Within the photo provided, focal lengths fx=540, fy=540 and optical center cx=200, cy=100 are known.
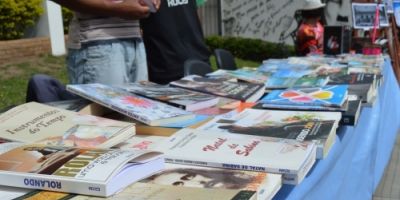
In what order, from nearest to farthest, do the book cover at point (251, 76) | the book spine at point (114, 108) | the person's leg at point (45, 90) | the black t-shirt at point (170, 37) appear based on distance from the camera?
the book spine at point (114, 108) < the person's leg at point (45, 90) < the book cover at point (251, 76) < the black t-shirt at point (170, 37)

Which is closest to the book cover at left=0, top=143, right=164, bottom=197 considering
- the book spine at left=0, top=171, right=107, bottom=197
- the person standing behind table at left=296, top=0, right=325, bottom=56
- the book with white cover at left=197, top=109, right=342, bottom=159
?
the book spine at left=0, top=171, right=107, bottom=197

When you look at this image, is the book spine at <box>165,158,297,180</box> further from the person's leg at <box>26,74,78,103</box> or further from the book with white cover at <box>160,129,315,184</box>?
the person's leg at <box>26,74,78,103</box>

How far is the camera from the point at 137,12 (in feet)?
6.48

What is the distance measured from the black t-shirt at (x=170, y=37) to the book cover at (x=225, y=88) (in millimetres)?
518

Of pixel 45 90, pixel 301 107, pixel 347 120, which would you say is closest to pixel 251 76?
pixel 301 107

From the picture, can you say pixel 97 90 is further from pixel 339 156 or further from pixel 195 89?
pixel 339 156

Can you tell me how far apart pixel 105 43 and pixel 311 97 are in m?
0.80

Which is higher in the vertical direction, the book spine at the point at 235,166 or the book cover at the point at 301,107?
the book spine at the point at 235,166

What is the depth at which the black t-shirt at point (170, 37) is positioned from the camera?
2674 mm

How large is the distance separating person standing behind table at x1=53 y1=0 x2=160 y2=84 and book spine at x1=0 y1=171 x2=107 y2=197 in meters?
1.07

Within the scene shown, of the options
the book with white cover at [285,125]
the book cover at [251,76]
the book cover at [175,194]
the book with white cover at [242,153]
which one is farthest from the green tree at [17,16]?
the book cover at [175,194]

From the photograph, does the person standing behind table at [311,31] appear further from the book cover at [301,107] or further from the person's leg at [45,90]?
the person's leg at [45,90]

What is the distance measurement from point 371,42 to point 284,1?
520cm

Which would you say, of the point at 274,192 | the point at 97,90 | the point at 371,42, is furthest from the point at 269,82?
the point at 371,42
